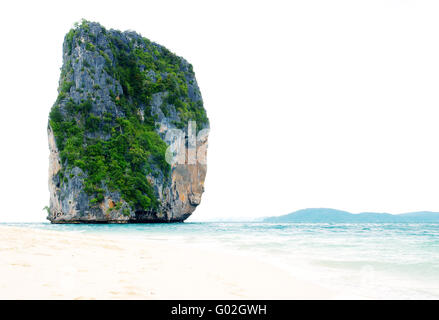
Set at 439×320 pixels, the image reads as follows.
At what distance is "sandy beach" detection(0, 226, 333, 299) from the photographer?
3.71 metres

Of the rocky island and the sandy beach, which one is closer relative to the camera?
the sandy beach

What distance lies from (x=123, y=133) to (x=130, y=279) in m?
44.4

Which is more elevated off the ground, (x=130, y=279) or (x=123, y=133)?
(x=123, y=133)

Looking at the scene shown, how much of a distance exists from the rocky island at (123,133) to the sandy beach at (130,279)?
3684cm

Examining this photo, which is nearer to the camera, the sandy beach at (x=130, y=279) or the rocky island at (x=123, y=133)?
the sandy beach at (x=130, y=279)

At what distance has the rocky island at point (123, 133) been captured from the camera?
41469mm

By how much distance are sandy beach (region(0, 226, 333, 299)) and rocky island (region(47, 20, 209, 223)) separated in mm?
36840

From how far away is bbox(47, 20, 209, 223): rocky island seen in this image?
4147cm

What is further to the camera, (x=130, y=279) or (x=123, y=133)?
(x=123, y=133)

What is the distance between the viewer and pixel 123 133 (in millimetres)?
46812

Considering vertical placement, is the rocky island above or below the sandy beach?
above

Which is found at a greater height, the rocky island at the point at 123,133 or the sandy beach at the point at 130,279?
the rocky island at the point at 123,133

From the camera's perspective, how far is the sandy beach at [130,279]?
371 cm
